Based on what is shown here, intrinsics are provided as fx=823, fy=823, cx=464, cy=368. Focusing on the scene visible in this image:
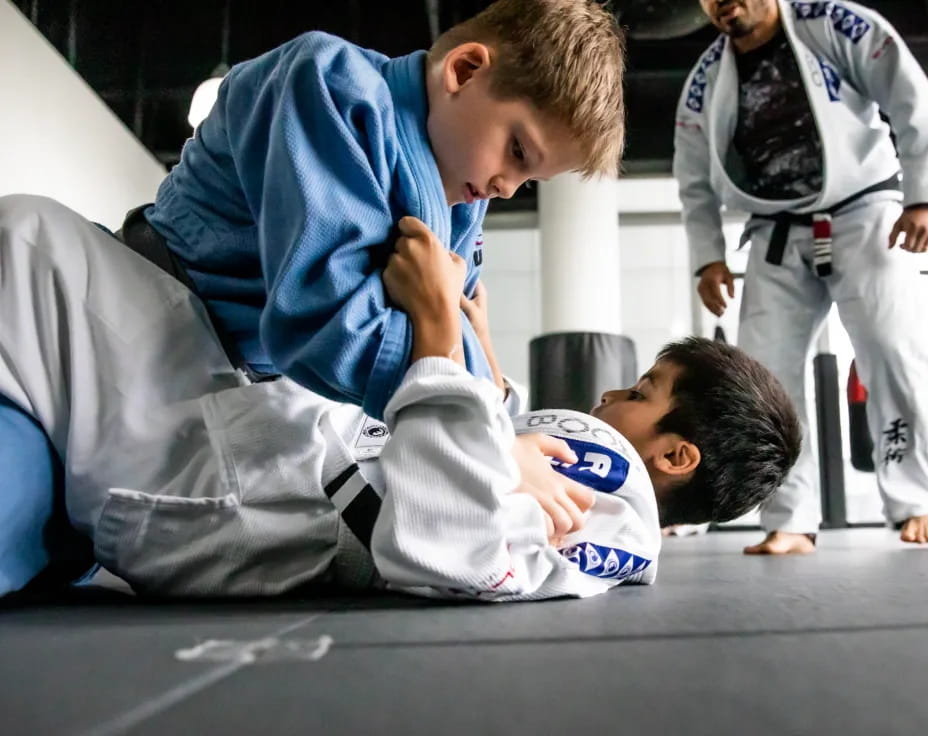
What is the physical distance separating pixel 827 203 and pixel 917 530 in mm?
866

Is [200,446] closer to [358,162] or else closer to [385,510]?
[385,510]

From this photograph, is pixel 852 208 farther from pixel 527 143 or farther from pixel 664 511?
pixel 527 143

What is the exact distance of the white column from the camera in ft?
17.2

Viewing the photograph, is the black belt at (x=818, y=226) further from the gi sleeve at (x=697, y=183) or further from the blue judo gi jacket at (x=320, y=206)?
the blue judo gi jacket at (x=320, y=206)

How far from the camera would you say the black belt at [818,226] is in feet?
7.15

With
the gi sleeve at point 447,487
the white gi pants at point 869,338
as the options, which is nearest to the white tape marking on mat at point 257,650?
the gi sleeve at point 447,487

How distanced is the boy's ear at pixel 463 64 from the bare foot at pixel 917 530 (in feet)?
5.64

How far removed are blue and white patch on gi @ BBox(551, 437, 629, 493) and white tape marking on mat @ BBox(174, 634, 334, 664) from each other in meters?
0.56

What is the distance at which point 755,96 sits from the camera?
2.33m

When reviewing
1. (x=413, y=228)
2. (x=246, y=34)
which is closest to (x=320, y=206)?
(x=413, y=228)

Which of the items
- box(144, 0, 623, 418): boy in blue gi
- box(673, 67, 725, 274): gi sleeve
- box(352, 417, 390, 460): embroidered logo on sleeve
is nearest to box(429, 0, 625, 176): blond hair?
box(144, 0, 623, 418): boy in blue gi

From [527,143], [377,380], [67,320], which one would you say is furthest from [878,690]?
[67,320]

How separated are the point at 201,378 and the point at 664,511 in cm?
81

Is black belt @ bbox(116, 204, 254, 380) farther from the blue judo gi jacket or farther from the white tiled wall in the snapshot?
the white tiled wall
